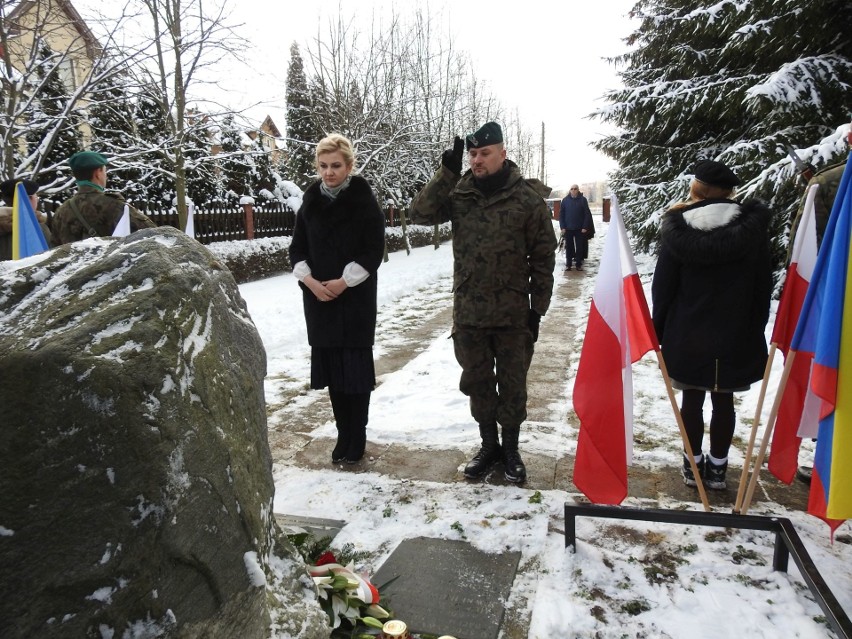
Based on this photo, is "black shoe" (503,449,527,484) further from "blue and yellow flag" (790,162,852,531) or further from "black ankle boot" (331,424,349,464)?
"blue and yellow flag" (790,162,852,531)

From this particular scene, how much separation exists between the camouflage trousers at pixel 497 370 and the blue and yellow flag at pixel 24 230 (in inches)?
130

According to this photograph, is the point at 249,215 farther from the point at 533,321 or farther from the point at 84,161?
the point at 533,321

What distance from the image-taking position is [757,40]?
7625mm

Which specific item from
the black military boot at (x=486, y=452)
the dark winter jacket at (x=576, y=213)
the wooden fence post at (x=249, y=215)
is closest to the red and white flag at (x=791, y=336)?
the black military boot at (x=486, y=452)

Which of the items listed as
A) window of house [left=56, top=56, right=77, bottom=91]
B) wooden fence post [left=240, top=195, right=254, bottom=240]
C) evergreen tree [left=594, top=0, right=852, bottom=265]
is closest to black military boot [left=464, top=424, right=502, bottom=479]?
evergreen tree [left=594, top=0, right=852, bottom=265]

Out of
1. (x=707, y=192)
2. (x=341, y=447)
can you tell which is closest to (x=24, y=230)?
(x=341, y=447)

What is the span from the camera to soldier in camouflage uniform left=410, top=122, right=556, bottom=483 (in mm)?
3277

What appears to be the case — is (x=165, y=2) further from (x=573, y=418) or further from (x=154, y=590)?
(x=154, y=590)

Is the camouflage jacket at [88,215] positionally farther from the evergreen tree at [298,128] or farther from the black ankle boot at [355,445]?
the evergreen tree at [298,128]

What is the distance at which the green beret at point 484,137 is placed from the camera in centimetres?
321

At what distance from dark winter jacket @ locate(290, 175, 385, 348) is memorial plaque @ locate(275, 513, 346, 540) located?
1.04m

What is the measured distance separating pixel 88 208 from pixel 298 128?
22.7 m

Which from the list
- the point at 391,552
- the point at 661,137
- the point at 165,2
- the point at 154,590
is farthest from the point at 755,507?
the point at 165,2

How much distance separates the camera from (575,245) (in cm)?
1427
